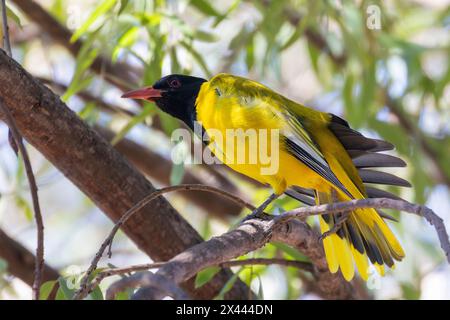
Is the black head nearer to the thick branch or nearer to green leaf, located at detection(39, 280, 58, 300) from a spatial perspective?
the thick branch

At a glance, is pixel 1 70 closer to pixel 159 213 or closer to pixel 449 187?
pixel 159 213

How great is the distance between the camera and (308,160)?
3.45 m

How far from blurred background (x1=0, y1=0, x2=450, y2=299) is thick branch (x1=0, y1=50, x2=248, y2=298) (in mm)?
308

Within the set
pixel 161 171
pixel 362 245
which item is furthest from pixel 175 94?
pixel 161 171

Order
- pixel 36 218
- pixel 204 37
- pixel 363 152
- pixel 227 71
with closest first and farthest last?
pixel 36 218, pixel 363 152, pixel 204 37, pixel 227 71

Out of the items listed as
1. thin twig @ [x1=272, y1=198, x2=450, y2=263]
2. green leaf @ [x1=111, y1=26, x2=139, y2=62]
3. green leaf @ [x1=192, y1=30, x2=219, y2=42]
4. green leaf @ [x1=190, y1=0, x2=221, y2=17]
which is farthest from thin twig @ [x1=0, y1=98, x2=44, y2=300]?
green leaf @ [x1=192, y1=30, x2=219, y2=42]

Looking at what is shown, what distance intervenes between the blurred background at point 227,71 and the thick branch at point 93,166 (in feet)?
1.01

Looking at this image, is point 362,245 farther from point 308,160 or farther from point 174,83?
point 174,83

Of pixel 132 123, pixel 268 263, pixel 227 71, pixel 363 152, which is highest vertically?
pixel 227 71

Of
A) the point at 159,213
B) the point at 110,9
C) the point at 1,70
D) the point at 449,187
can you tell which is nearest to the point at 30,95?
the point at 1,70

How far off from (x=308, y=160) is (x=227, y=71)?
2.05m

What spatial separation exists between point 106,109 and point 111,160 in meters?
1.88

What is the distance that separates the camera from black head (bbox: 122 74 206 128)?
4.12m
